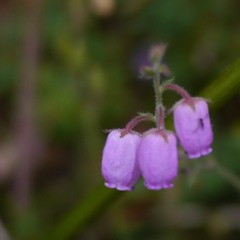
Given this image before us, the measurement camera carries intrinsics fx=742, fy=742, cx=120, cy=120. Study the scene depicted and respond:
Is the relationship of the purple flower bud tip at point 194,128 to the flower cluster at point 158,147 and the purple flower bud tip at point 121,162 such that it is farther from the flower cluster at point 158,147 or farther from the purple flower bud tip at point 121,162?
the purple flower bud tip at point 121,162

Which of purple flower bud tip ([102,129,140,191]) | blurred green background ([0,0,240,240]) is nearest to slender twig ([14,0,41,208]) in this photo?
blurred green background ([0,0,240,240])

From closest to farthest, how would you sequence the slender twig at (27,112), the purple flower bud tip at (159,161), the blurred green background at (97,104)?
the purple flower bud tip at (159,161)
the blurred green background at (97,104)
the slender twig at (27,112)

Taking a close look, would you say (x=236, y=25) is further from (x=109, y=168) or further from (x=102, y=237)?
(x=109, y=168)

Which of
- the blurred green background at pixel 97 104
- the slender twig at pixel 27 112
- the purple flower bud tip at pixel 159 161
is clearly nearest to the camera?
the purple flower bud tip at pixel 159 161

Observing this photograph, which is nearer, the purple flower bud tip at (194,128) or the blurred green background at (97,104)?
the purple flower bud tip at (194,128)

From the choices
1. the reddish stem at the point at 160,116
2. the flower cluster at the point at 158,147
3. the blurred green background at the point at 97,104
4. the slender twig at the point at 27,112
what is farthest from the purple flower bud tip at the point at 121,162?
the slender twig at the point at 27,112

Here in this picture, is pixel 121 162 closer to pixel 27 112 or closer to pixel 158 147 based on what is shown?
pixel 158 147

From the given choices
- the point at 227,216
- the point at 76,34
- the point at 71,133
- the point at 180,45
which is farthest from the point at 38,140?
the point at 227,216
